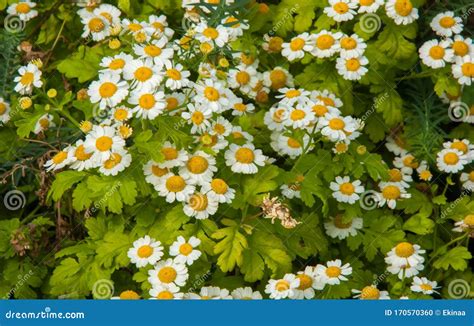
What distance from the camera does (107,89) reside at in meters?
3.69

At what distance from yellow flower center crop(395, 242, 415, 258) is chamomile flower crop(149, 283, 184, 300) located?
1.09 meters

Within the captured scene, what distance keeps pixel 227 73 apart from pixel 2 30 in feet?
4.43

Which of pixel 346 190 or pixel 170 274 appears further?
pixel 346 190

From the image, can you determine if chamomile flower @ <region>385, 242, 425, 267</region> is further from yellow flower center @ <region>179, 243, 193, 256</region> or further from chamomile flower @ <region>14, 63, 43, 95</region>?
chamomile flower @ <region>14, 63, 43, 95</region>

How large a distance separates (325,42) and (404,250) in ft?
3.64

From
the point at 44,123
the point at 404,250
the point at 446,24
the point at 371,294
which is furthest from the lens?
the point at 446,24

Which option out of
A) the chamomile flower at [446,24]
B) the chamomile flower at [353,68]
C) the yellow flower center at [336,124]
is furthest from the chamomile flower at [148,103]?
the chamomile flower at [446,24]

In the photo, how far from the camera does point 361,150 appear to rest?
403 cm

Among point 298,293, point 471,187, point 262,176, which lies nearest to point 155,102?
point 262,176

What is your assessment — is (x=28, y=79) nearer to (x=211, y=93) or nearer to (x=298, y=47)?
(x=211, y=93)

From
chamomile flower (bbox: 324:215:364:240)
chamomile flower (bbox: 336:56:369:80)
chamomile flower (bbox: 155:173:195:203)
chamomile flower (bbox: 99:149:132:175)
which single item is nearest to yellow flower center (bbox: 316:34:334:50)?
chamomile flower (bbox: 336:56:369:80)

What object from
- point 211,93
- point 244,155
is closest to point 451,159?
point 244,155

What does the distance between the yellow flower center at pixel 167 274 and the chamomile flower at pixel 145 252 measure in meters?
0.06

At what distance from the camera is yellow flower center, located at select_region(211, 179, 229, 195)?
358cm
